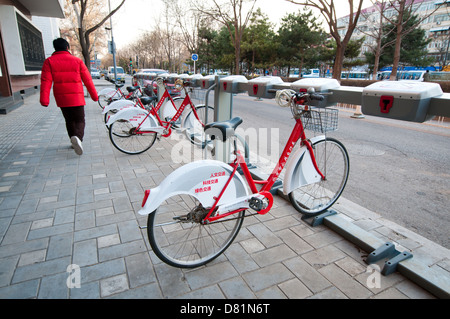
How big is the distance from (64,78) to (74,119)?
68 centimetres

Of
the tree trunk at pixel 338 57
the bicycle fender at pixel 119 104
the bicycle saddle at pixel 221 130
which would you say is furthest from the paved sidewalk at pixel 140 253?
the tree trunk at pixel 338 57

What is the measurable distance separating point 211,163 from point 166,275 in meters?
0.93

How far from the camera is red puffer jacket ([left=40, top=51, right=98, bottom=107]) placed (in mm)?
4465

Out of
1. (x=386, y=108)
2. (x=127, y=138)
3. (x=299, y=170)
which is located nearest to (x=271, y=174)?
(x=299, y=170)

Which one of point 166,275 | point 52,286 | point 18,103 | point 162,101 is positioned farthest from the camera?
point 18,103

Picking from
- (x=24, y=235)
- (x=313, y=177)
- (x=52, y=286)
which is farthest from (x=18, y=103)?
(x=313, y=177)

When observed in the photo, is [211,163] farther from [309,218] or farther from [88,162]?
[88,162]

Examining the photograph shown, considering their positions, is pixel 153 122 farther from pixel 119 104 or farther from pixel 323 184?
pixel 323 184

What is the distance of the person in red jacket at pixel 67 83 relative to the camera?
4.48 metres

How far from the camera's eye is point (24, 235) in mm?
2664

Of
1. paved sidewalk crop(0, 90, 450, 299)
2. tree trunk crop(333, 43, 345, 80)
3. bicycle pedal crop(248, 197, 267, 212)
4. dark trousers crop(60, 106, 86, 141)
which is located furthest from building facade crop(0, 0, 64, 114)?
tree trunk crop(333, 43, 345, 80)

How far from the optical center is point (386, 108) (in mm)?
2064

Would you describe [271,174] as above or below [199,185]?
below

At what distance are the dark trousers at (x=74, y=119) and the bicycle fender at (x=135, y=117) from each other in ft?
1.96
